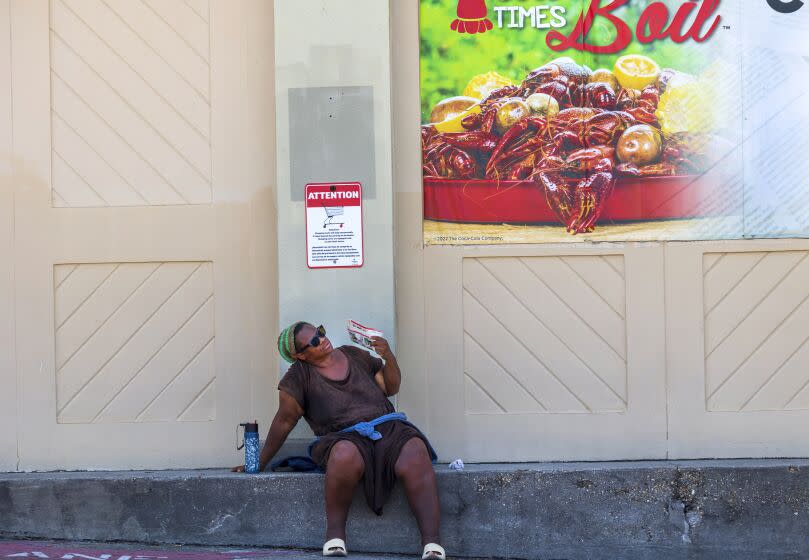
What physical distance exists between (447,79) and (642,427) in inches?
84.1

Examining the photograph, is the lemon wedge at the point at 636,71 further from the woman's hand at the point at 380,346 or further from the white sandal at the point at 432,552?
the white sandal at the point at 432,552

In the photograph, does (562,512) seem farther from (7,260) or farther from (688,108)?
(7,260)

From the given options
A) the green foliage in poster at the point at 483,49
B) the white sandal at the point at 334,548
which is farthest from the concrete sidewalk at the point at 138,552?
the green foliage in poster at the point at 483,49

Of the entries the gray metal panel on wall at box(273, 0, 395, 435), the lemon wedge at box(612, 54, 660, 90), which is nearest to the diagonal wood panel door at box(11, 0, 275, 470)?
the gray metal panel on wall at box(273, 0, 395, 435)

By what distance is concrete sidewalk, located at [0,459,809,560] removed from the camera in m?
6.14

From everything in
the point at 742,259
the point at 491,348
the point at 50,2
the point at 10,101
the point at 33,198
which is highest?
the point at 50,2

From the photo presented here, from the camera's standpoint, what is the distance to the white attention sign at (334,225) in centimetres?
633

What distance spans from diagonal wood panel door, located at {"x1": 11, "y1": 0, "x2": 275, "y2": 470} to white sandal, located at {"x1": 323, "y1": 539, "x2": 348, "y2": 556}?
0.95 metres

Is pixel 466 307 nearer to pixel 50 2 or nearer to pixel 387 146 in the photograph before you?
pixel 387 146

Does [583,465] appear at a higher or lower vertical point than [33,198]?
lower

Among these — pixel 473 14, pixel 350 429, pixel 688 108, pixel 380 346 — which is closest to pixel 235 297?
pixel 380 346

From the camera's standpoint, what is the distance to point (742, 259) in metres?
6.47

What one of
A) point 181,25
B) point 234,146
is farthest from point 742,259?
point 181,25

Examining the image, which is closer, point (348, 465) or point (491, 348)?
point (348, 465)
